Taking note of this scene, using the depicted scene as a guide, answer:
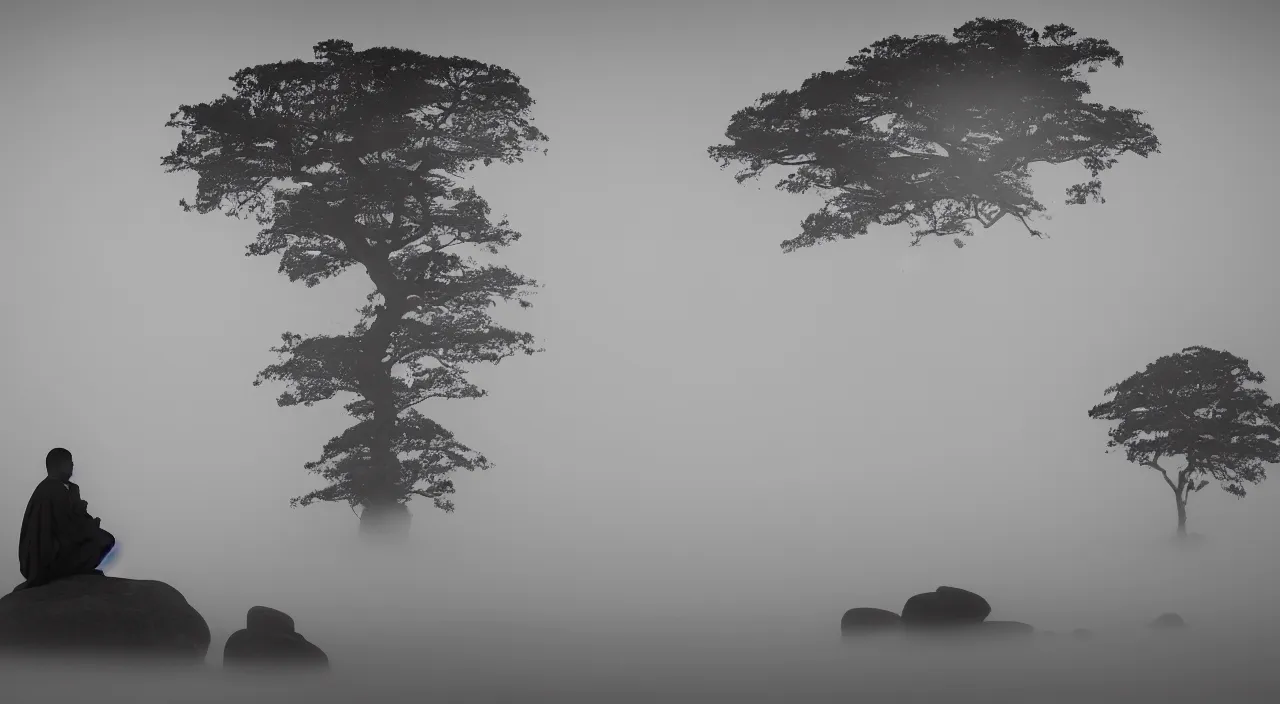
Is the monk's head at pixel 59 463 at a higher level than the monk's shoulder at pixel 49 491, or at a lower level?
higher

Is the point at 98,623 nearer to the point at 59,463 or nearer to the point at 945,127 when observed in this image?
the point at 59,463

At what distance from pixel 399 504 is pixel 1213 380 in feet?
66.8

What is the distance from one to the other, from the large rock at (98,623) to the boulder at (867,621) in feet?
31.6

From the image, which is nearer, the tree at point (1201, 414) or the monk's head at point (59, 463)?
the monk's head at point (59, 463)

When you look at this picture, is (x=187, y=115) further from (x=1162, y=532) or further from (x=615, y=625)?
(x=1162, y=532)

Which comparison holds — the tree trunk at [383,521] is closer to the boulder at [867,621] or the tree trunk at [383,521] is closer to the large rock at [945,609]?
Result: the boulder at [867,621]

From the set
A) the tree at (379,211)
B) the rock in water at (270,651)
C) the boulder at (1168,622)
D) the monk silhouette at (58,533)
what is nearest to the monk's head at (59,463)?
the monk silhouette at (58,533)

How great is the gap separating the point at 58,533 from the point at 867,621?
1208 cm

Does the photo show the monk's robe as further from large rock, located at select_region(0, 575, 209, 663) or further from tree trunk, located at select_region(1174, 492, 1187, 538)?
tree trunk, located at select_region(1174, 492, 1187, 538)

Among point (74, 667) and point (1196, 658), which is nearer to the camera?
point (74, 667)

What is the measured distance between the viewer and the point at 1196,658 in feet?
48.6

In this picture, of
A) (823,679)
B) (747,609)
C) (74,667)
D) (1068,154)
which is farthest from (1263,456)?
(74,667)

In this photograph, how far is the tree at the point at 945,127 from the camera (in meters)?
22.7

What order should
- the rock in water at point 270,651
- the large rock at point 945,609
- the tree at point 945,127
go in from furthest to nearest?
the tree at point 945,127
the large rock at point 945,609
the rock in water at point 270,651
